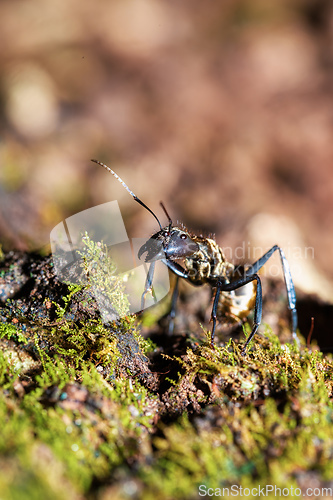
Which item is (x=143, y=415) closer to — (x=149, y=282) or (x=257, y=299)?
(x=149, y=282)

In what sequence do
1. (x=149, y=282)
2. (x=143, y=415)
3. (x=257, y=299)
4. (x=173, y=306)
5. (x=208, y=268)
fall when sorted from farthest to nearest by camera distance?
(x=173, y=306) → (x=208, y=268) → (x=149, y=282) → (x=257, y=299) → (x=143, y=415)

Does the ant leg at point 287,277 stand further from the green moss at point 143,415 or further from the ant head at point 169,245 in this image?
the green moss at point 143,415

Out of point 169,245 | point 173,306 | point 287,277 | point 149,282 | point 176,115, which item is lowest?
point 173,306

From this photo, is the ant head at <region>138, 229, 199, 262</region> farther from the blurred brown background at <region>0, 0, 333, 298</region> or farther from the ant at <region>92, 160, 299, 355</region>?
the blurred brown background at <region>0, 0, 333, 298</region>

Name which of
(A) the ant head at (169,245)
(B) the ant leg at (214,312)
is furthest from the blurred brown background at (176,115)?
(B) the ant leg at (214,312)

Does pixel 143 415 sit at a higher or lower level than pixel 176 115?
lower

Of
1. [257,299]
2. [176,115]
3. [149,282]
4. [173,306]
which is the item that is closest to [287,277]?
[257,299]
